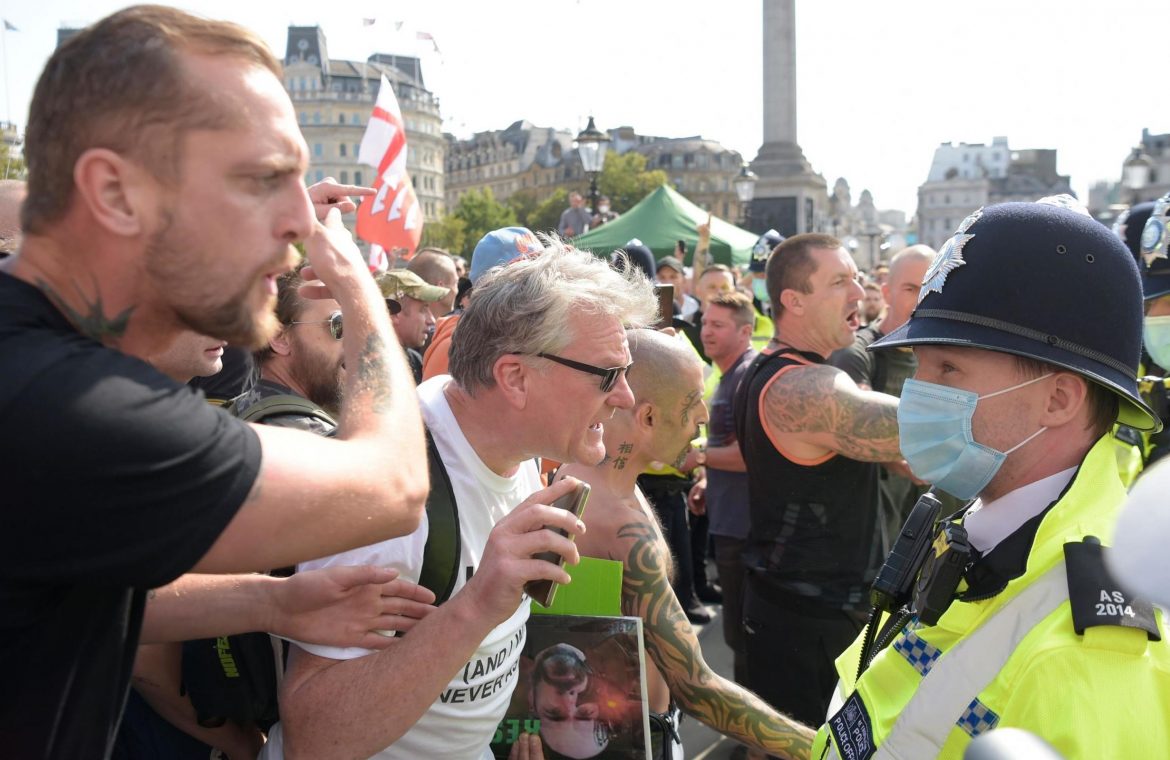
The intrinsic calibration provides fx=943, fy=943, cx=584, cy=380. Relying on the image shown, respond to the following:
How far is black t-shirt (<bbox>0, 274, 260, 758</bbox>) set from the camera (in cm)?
103

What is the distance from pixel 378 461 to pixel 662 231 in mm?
13050

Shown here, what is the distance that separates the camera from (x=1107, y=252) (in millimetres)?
1782

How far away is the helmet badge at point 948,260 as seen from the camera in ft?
6.29

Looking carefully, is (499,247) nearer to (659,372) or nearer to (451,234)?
(659,372)

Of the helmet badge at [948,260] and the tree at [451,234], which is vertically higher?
the helmet badge at [948,260]

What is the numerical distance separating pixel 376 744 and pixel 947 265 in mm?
1483

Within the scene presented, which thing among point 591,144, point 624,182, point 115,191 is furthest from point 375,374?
point 624,182

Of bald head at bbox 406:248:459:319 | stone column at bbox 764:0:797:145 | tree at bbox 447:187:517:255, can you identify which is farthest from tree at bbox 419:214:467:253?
bald head at bbox 406:248:459:319

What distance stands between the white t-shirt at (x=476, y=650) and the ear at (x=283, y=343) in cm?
94

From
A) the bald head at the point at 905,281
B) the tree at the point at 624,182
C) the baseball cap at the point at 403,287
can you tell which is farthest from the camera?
the tree at the point at 624,182

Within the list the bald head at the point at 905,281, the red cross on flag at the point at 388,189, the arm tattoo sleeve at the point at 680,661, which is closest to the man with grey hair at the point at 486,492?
the arm tattoo sleeve at the point at 680,661

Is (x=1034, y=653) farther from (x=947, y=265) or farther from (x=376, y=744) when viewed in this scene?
(x=376, y=744)

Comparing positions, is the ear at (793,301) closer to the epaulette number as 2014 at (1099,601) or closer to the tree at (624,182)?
the epaulette number as 2014 at (1099,601)

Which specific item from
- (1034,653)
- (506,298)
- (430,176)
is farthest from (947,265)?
(430,176)
